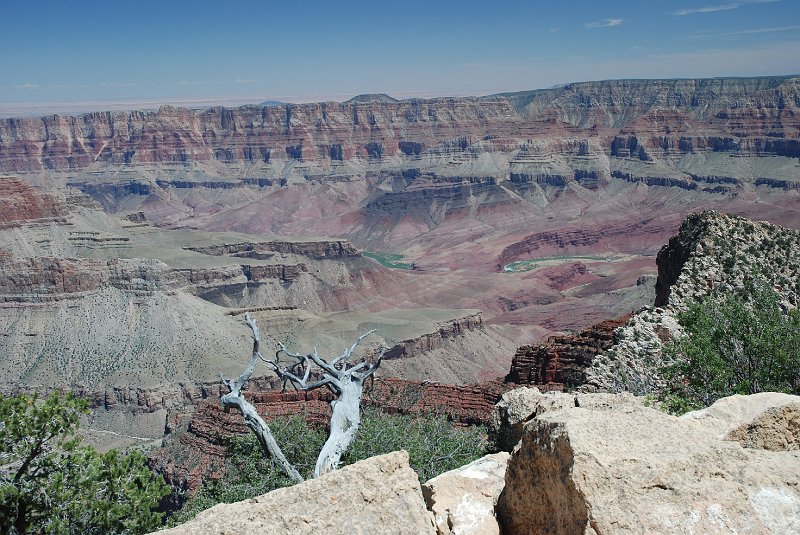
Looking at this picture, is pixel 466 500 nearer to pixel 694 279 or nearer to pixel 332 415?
pixel 332 415

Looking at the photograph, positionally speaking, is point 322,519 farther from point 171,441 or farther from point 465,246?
point 465,246

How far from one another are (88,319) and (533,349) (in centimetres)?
5334

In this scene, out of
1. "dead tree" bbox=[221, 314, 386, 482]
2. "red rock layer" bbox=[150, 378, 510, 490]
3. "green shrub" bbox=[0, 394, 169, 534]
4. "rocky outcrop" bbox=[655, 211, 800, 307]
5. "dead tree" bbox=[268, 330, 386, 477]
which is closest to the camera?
"dead tree" bbox=[221, 314, 386, 482]

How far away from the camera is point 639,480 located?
7.92m

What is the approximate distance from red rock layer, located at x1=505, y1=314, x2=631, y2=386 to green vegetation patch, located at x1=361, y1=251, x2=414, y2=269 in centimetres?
12663

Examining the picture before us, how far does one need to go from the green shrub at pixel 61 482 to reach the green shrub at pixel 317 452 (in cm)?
137

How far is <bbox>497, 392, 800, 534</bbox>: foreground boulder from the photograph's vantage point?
7.66m

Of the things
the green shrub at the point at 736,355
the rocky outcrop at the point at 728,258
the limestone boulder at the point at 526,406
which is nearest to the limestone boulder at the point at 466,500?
the limestone boulder at the point at 526,406

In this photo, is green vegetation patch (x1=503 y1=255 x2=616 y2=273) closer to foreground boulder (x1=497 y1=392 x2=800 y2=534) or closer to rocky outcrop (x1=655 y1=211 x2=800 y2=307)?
rocky outcrop (x1=655 y1=211 x2=800 y2=307)

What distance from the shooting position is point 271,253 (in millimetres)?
123312

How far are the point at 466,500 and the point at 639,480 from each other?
8.75 ft

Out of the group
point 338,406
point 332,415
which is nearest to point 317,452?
point 338,406

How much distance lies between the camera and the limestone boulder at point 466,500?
9500mm

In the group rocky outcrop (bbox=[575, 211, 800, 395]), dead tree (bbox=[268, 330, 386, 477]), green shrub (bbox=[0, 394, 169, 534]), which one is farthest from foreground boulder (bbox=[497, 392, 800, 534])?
rocky outcrop (bbox=[575, 211, 800, 395])
